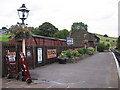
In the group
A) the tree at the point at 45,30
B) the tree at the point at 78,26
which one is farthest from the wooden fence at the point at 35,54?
the tree at the point at 78,26

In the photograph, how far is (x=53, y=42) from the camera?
24.6 metres

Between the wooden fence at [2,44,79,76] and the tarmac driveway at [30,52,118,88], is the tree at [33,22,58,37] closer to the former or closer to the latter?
the wooden fence at [2,44,79,76]

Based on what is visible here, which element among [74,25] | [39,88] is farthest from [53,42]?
[74,25]

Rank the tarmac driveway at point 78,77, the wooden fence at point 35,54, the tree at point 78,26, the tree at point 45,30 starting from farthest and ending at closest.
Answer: the tree at point 78,26
the tree at point 45,30
the wooden fence at point 35,54
the tarmac driveway at point 78,77

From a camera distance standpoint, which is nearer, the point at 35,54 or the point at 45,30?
the point at 35,54

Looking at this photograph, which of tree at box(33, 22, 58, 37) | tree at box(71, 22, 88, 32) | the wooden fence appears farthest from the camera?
tree at box(71, 22, 88, 32)

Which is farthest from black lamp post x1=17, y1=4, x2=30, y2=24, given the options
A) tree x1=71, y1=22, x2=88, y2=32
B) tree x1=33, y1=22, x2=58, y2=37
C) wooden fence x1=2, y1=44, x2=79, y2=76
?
tree x1=71, y1=22, x2=88, y2=32

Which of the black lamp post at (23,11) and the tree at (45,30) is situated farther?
the tree at (45,30)

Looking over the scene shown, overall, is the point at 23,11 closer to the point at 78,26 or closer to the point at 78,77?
the point at 78,77

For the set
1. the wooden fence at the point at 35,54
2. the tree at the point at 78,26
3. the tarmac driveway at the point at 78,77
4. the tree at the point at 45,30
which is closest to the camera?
the tarmac driveway at the point at 78,77

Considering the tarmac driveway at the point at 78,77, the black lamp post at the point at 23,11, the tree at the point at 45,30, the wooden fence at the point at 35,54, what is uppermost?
the tree at the point at 45,30

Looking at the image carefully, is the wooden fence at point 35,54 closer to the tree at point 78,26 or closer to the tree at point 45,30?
the tree at point 45,30

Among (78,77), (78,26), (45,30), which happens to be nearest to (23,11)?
(78,77)

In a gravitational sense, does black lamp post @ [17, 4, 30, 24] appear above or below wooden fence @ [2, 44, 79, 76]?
above
